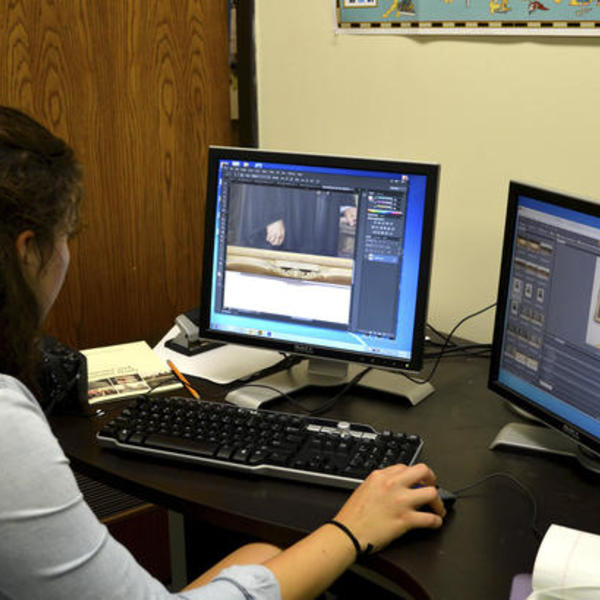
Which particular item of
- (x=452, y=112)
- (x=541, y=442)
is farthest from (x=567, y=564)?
(x=452, y=112)

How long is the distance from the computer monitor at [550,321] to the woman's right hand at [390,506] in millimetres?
249

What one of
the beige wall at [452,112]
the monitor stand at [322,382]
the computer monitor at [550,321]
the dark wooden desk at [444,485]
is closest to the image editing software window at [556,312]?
the computer monitor at [550,321]

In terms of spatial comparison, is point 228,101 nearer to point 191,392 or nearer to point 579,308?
point 191,392

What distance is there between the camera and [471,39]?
1756 millimetres

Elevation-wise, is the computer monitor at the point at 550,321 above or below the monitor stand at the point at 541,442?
above

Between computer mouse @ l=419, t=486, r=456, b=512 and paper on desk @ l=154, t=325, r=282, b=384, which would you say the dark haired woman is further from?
paper on desk @ l=154, t=325, r=282, b=384

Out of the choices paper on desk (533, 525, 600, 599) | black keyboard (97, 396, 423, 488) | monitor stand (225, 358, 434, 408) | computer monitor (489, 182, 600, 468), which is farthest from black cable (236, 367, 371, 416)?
paper on desk (533, 525, 600, 599)

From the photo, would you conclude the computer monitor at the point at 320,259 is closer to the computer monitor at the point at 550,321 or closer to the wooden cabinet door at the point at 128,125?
the computer monitor at the point at 550,321

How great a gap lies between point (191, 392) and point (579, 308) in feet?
2.38

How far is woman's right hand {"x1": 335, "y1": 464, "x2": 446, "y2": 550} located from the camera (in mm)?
1161

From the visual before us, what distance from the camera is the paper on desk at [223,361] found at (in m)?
1.71

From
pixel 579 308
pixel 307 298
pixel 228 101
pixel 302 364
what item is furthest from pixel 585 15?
pixel 228 101

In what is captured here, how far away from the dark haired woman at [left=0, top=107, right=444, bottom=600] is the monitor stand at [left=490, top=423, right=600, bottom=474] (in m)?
0.22

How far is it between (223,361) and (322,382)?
237 millimetres
